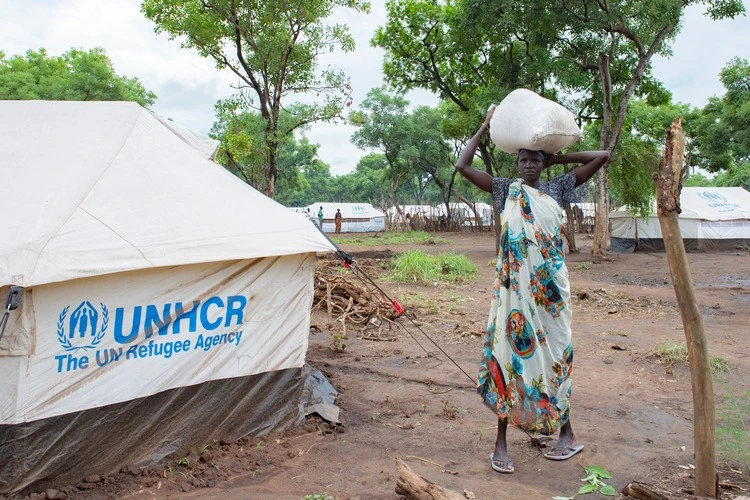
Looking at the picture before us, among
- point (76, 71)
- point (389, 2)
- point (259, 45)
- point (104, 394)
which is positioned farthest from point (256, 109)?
point (104, 394)

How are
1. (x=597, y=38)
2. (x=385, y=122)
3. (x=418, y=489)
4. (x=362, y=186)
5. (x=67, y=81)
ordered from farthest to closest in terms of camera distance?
(x=362, y=186)
(x=385, y=122)
(x=67, y=81)
(x=597, y=38)
(x=418, y=489)

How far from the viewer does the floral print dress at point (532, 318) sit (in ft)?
9.18

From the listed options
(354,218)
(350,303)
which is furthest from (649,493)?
(354,218)

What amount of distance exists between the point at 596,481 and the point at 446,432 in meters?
1.01

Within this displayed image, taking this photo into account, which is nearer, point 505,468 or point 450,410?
point 505,468

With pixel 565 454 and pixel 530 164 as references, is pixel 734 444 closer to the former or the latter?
pixel 565 454

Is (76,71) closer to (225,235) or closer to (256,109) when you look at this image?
(256,109)

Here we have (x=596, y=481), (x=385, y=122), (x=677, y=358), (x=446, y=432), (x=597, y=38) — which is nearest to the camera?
(x=596, y=481)

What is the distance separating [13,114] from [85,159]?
698mm

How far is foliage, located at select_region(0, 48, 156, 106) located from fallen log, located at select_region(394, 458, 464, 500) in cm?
1683

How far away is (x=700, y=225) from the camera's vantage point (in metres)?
18.3

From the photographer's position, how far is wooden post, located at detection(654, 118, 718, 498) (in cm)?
224

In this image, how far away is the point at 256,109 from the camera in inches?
481

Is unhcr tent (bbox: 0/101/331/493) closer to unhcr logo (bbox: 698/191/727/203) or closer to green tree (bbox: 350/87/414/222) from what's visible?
unhcr logo (bbox: 698/191/727/203)
